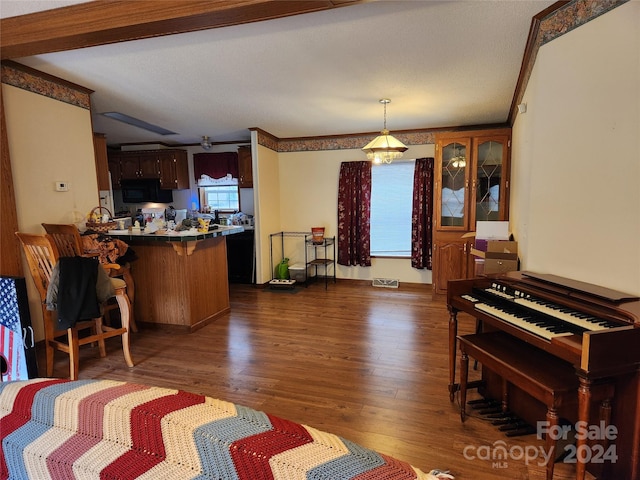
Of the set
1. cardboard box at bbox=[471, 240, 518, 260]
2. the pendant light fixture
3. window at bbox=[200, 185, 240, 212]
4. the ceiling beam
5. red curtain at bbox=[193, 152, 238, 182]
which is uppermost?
the ceiling beam

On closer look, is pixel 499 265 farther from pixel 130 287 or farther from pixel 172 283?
pixel 130 287

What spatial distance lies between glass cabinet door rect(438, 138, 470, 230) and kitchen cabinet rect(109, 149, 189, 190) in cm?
454

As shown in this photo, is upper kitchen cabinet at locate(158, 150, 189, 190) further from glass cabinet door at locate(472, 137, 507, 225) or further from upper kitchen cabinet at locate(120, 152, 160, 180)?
glass cabinet door at locate(472, 137, 507, 225)

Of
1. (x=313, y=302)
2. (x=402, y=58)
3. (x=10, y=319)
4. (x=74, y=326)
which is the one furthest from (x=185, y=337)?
(x=402, y=58)

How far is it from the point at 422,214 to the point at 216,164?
12.1 feet

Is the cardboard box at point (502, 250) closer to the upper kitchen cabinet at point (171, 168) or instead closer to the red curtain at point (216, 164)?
the red curtain at point (216, 164)

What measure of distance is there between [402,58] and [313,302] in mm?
3101

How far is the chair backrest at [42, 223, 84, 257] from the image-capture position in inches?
105

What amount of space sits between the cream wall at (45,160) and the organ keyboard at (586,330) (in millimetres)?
3580

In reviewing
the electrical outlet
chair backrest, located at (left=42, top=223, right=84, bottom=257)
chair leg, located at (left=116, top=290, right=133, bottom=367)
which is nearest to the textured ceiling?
the electrical outlet

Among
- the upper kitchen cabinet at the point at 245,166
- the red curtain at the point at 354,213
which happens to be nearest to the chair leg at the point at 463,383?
the red curtain at the point at 354,213

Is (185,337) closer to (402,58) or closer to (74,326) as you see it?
(74,326)

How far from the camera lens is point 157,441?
2.42 feet

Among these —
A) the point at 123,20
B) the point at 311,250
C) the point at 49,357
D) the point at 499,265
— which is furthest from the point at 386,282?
the point at 123,20
